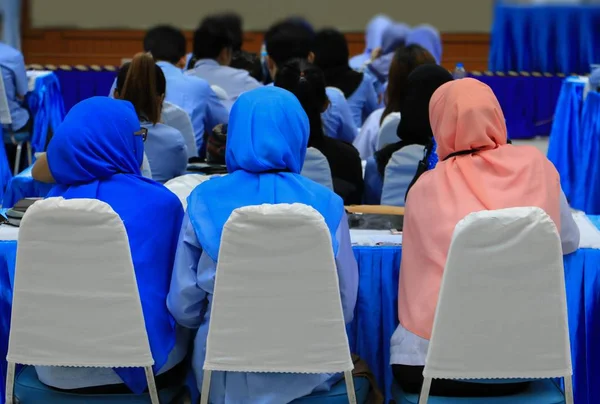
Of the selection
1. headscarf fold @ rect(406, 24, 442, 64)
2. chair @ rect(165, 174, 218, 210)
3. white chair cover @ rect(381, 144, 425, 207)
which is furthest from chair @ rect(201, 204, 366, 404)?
headscarf fold @ rect(406, 24, 442, 64)

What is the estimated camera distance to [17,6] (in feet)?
34.0

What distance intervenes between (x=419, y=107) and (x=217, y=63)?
228 cm

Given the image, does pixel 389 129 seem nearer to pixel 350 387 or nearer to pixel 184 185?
pixel 184 185

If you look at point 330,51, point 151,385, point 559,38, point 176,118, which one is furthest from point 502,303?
point 559,38

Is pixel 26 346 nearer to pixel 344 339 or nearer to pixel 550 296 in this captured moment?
pixel 344 339

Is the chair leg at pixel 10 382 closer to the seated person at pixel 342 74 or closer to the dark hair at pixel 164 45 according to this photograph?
the dark hair at pixel 164 45

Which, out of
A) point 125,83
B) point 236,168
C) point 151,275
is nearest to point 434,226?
point 236,168

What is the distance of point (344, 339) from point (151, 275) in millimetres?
471

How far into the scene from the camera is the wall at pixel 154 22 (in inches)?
404

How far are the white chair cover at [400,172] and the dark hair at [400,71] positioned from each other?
32.0 inches

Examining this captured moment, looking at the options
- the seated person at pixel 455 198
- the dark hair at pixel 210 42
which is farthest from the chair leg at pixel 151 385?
the dark hair at pixel 210 42

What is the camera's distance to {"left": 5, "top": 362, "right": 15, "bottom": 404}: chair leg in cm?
208

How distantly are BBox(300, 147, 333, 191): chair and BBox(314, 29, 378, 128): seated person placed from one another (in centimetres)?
239

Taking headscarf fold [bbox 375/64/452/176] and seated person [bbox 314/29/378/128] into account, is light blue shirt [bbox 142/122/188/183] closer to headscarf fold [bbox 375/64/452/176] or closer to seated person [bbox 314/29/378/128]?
headscarf fold [bbox 375/64/452/176]
